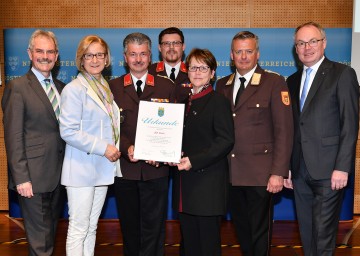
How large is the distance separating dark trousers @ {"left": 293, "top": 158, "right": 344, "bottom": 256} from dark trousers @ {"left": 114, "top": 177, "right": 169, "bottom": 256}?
1.02 metres

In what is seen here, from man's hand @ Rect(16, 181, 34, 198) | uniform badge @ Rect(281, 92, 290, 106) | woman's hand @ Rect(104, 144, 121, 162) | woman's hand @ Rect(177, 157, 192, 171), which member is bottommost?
man's hand @ Rect(16, 181, 34, 198)

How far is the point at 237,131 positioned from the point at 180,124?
0.45 metres

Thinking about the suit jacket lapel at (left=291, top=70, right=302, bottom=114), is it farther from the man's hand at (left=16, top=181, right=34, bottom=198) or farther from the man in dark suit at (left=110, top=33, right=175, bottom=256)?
the man's hand at (left=16, top=181, right=34, bottom=198)

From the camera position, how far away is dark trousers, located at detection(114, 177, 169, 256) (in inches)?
146

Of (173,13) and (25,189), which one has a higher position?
(173,13)

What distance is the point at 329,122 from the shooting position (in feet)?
11.1

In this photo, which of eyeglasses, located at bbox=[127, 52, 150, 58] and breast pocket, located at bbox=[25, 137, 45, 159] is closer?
breast pocket, located at bbox=[25, 137, 45, 159]

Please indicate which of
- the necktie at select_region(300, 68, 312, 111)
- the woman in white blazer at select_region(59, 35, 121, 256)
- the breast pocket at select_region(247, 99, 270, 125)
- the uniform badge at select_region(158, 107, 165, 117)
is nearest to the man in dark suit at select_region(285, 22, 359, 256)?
the necktie at select_region(300, 68, 312, 111)

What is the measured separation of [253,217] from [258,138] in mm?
565

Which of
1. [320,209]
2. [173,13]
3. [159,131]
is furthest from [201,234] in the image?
[173,13]

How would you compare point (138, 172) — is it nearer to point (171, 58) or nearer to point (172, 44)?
point (171, 58)

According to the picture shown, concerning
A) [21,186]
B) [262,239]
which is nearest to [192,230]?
[262,239]

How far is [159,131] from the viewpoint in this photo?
333 centimetres

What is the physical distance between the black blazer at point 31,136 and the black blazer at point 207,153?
2.93 ft
